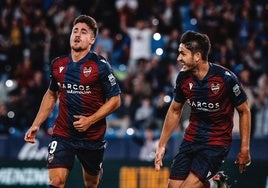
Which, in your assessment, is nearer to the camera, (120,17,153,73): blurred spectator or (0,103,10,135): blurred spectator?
(0,103,10,135): blurred spectator

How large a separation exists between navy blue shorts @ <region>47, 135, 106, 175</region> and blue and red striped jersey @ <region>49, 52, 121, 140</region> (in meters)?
0.08

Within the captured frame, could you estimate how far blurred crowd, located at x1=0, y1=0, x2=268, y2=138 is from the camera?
15805 millimetres

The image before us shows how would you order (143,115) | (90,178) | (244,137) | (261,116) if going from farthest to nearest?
(143,115) < (261,116) < (90,178) < (244,137)

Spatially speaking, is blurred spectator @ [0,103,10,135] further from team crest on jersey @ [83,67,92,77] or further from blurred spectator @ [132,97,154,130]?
team crest on jersey @ [83,67,92,77]

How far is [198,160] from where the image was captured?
8844 millimetres

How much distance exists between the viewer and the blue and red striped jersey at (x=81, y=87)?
29.8 ft

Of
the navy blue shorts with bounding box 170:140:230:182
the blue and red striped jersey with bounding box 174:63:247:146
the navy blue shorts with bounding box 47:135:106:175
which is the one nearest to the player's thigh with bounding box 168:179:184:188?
the navy blue shorts with bounding box 170:140:230:182

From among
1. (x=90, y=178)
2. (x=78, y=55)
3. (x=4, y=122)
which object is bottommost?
(x=4, y=122)

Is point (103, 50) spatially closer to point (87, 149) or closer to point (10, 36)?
point (10, 36)

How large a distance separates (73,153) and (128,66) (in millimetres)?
8372

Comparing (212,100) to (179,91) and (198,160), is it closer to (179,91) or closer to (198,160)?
(179,91)

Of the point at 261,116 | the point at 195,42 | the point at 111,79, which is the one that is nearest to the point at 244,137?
the point at 195,42

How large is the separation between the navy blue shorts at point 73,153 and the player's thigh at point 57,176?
45mm

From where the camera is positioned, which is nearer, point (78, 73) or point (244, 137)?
point (244, 137)
